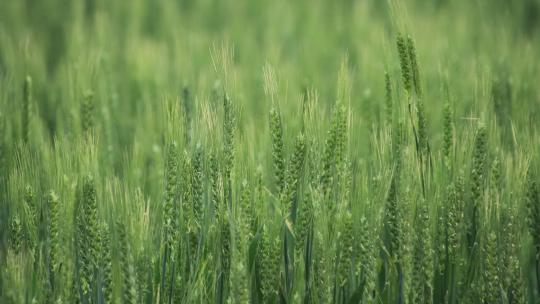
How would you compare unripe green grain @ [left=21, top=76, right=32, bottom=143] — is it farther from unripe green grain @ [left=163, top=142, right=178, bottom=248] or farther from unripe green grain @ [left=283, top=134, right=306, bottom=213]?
unripe green grain @ [left=283, top=134, right=306, bottom=213]

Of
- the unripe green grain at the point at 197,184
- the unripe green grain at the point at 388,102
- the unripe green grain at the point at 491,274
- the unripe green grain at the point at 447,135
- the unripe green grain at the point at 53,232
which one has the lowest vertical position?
the unripe green grain at the point at 491,274

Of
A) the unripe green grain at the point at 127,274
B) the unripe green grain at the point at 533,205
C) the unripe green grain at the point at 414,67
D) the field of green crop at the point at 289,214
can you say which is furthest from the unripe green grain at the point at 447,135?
the unripe green grain at the point at 127,274

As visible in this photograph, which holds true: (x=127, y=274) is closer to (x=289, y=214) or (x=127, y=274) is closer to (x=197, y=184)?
(x=197, y=184)

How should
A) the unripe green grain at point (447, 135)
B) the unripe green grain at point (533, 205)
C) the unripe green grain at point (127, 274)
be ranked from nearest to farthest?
the unripe green grain at point (127, 274)
the unripe green grain at point (533, 205)
the unripe green grain at point (447, 135)

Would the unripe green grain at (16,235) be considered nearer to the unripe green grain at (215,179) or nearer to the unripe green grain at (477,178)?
the unripe green grain at (215,179)

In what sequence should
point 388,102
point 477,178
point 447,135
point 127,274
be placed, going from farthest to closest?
point 388,102 < point 447,135 < point 477,178 < point 127,274

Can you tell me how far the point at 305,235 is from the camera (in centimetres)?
193

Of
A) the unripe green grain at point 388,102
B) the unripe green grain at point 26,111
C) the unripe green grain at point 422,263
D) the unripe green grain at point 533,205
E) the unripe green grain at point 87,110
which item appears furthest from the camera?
the unripe green grain at point 87,110

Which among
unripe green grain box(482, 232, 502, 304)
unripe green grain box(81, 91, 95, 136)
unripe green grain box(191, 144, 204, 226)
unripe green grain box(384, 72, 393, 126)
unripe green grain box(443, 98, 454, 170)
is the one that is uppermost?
unripe green grain box(81, 91, 95, 136)

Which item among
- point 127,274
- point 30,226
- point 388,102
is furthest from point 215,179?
point 388,102

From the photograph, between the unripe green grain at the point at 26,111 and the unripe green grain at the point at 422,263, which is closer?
the unripe green grain at the point at 422,263

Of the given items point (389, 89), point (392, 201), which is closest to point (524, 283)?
point (392, 201)

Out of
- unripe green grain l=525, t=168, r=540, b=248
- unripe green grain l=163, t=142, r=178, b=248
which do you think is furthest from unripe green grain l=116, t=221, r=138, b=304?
unripe green grain l=525, t=168, r=540, b=248

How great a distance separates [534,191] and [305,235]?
2.05ft
